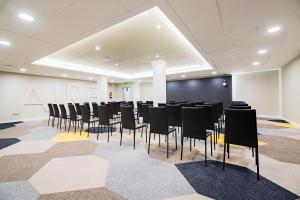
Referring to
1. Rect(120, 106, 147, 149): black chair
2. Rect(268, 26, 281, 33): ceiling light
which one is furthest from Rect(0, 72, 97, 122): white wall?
Rect(268, 26, 281, 33): ceiling light

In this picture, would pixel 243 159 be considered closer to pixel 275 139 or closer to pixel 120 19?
pixel 275 139

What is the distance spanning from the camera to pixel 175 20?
2.91 m

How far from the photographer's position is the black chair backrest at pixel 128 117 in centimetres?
358

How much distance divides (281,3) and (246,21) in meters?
0.62

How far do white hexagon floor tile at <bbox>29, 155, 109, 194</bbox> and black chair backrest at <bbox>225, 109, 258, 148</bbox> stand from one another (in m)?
2.10

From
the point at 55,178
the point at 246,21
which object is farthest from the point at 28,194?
the point at 246,21

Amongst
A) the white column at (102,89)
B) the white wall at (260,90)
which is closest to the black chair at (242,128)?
the white wall at (260,90)

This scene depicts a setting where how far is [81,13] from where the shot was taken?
8.64 feet

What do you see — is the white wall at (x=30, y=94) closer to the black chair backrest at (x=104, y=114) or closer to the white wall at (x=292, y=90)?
the black chair backrest at (x=104, y=114)

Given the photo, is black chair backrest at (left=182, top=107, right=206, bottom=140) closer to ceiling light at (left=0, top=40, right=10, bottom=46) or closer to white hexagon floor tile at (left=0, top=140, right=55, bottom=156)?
white hexagon floor tile at (left=0, top=140, right=55, bottom=156)

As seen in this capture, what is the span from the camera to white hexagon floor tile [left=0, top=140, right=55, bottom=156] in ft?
11.0

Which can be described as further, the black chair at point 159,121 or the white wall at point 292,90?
the white wall at point 292,90

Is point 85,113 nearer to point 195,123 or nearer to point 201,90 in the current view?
point 195,123

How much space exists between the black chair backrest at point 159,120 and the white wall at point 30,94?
9.11 metres
